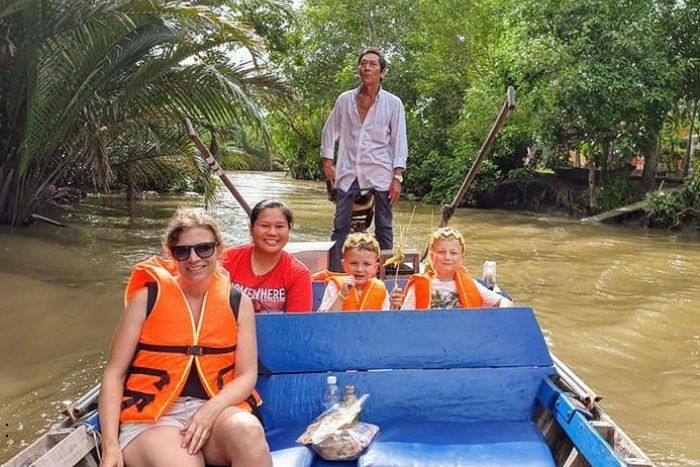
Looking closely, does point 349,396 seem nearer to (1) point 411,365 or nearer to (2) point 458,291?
(1) point 411,365

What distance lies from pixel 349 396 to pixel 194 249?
0.94 meters

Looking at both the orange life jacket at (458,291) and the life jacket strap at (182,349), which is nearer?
the life jacket strap at (182,349)

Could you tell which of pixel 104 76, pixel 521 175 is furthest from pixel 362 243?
pixel 521 175

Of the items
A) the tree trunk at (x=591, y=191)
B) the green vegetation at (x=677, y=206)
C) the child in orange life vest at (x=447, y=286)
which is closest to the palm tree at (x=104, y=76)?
the child in orange life vest at (x=447, y=286)

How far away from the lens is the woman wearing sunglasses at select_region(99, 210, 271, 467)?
2414 millimetres

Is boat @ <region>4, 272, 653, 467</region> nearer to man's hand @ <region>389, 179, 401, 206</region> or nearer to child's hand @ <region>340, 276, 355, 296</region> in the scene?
child's hand @ <region>340, 276, 355, 296</region>

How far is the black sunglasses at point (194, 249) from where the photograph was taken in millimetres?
2596

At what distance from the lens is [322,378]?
3.10 m

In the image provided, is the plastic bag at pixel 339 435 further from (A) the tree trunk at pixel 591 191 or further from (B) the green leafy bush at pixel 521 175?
(B) the green leafy bush at pixel 521 175

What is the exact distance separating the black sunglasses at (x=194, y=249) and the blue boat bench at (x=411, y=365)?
60cm

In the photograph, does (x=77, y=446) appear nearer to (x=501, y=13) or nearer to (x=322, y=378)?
(x=322, y=378)

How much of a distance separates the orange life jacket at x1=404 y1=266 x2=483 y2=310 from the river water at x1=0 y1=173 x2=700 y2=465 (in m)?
1.42

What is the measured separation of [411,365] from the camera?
3.15 metres

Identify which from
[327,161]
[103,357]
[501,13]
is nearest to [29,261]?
[103,357]
